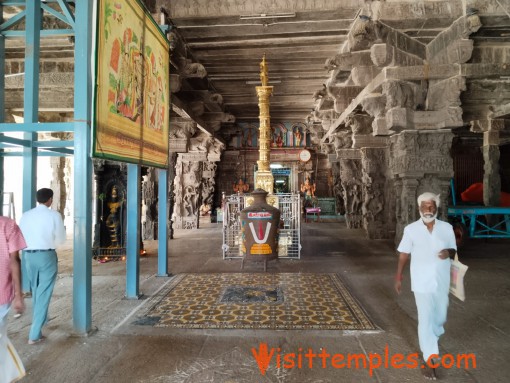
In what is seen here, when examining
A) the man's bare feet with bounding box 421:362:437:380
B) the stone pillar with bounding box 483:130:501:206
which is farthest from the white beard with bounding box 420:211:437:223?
the stone pillar with bounding box 483:130:501:206

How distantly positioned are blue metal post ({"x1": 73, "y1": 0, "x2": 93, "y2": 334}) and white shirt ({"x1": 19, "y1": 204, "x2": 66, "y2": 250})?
204mm

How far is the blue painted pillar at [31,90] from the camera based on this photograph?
171 inches

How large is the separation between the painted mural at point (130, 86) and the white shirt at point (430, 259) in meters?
3.17

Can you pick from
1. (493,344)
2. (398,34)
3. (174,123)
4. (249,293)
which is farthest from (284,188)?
(493,344)

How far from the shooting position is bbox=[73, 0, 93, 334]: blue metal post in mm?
3477

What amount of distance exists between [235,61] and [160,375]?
8.36 meters

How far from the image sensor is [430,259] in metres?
2.75

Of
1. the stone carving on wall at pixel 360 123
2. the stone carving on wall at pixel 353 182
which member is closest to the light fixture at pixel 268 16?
the stone carving on wall at pixel 360 123

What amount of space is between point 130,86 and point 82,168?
Result: 4.31ft

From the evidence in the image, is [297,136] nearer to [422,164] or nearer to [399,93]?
[422,164]

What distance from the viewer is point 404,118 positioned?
21.9ft

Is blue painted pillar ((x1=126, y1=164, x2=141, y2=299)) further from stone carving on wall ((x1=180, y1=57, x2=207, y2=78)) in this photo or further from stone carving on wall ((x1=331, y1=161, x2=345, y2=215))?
stone carving on wall ((x1=331, y1=161, x2=345, y2=215))

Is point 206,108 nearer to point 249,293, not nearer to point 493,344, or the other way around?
point 249,293

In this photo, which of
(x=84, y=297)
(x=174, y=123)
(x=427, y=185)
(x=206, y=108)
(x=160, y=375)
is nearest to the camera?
(x=160, y=375)
